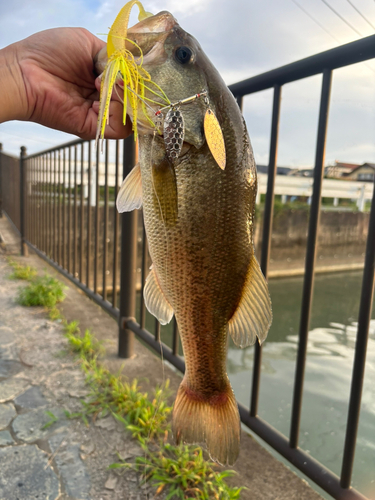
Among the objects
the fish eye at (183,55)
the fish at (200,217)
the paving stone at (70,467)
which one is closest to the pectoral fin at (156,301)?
the fish at (200,217)

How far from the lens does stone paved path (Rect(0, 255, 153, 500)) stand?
1709 mm

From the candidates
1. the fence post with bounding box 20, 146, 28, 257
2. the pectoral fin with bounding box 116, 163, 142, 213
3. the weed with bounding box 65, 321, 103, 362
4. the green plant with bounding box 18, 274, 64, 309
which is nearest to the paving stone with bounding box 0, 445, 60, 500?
the weed with bounding box 65, 321, 103, 362

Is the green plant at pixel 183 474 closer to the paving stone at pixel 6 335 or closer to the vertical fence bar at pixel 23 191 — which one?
the paving stone at pixel 6 335

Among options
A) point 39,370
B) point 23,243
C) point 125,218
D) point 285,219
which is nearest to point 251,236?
point 125,218

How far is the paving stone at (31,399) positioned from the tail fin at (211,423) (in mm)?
1469

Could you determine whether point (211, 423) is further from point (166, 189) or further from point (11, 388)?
point (11, 388)

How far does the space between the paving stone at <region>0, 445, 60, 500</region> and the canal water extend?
Answer: 150cm

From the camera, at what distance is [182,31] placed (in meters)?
1.10

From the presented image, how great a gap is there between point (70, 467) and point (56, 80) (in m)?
1.72

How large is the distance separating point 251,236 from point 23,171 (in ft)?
22.9

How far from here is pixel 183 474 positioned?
1.70 metres

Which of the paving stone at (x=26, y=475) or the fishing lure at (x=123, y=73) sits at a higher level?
the fishing lure at (x=123, y=73)

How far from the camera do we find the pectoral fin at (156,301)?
50.1 inches

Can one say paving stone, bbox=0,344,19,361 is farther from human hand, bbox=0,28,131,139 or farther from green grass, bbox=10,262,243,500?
human hand, bbox=0,28,131,139
